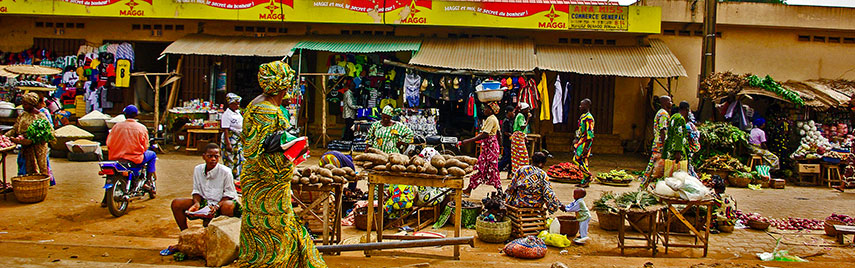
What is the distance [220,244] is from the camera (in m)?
4.63

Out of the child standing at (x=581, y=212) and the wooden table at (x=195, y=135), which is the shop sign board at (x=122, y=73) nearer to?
the wooden table at (x=195, y=135)

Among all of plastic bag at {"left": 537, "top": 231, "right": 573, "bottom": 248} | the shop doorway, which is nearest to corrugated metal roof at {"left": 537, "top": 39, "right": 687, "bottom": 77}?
the shop doorway

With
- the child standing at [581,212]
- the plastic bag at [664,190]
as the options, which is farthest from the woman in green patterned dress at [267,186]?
the plastic bag at [664,190]

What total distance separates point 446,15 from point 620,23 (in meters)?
4.43

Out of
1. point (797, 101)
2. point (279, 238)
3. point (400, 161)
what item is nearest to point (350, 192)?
point (400, 161)

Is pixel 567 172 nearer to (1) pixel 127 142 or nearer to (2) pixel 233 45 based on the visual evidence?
(1) pixel 127 142

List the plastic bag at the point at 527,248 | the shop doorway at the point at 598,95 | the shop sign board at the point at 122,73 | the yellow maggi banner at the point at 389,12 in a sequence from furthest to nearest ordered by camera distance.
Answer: the shop doorway at the point at 598,95 < the shop sign board at the point at 122,73 < the yellow maggi banner at the point at 389,12 < the plastic bag at the point at 527,248

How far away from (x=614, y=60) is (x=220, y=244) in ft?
37.9

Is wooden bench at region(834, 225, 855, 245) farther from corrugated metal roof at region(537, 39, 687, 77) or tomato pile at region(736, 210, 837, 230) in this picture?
corrugated metal roof at region(537, 39, 687, 77)

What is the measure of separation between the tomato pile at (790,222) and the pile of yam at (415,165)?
4.51m

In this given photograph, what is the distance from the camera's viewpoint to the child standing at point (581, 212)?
641cm

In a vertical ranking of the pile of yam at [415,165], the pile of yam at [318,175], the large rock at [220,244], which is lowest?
the large rock at [220,244]

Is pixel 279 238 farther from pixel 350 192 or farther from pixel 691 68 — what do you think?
pixel 691 68

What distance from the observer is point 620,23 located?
1405 centimetres
